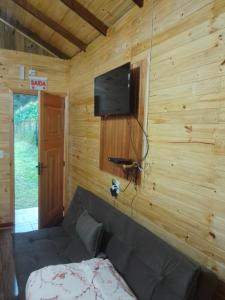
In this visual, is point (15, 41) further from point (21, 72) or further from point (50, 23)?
point (50, 23)

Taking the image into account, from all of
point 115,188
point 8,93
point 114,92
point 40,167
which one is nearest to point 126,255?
point 115,188

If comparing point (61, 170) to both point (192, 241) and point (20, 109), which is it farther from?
point (192, 241)

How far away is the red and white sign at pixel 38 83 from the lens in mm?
3805

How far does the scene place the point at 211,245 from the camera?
1.43 meters

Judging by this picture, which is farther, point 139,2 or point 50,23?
point 50,23

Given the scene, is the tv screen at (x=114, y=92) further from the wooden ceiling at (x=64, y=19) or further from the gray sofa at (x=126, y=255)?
the gray sofa at (x=126, y=255)

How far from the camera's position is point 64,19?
296cm

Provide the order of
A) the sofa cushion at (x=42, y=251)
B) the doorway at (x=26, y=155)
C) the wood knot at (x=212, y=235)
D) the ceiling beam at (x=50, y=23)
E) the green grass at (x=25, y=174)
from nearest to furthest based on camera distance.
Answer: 1. the wood knot at (x=212, y=235)
2. the sofa cushion at (x=42, y=251)
3. the ceiling beam at (x=50, y=23)
4. the doorway at (x=26, y=155)
5. the green grass at (x=25, y=174)

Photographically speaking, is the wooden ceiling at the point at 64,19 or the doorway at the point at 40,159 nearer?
the wooden ceiling at the point at 64,19

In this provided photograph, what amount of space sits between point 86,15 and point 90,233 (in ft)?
7.12

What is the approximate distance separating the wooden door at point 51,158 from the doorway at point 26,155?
742 millimetres

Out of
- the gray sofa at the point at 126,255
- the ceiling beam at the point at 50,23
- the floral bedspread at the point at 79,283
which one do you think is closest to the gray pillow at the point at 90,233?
the gray sofa at the point at 126,255

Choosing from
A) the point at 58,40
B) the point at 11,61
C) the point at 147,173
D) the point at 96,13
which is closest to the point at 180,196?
the point at 147,173

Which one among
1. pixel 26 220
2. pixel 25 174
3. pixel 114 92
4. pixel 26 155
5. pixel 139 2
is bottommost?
pixel 26 220
